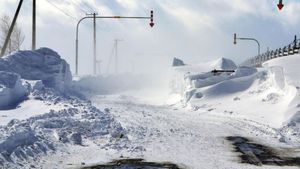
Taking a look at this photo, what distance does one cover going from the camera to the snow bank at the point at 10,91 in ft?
69.6

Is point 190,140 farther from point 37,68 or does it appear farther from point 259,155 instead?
point 37,68

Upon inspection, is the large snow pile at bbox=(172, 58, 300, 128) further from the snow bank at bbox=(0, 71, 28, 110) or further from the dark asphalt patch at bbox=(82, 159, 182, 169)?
the snow bank at bbox=(0, 71, 28, 110)

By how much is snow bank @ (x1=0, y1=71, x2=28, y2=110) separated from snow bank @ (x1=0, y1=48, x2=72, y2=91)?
6614 mm

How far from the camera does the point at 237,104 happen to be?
101 ft

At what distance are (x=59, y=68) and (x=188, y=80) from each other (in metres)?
11.5

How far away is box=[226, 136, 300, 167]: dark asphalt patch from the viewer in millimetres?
13422

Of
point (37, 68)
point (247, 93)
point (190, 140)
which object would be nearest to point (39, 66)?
point (37, 68)

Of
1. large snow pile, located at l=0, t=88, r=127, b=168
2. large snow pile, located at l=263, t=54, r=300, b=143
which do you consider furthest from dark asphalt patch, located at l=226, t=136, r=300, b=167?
Answer: large snow pile, located at l=0, t=88, r=127, b=168

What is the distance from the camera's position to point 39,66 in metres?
34.3

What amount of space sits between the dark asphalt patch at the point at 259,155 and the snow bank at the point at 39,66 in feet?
59.6

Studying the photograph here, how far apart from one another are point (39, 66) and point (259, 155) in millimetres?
22668

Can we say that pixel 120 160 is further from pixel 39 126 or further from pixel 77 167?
pixel 39 126

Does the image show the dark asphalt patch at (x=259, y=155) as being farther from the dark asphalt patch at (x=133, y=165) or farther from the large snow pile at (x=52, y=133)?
the large snow pile at (x=52, y=133)

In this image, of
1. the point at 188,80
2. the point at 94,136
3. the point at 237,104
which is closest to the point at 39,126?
the point at 94,136
